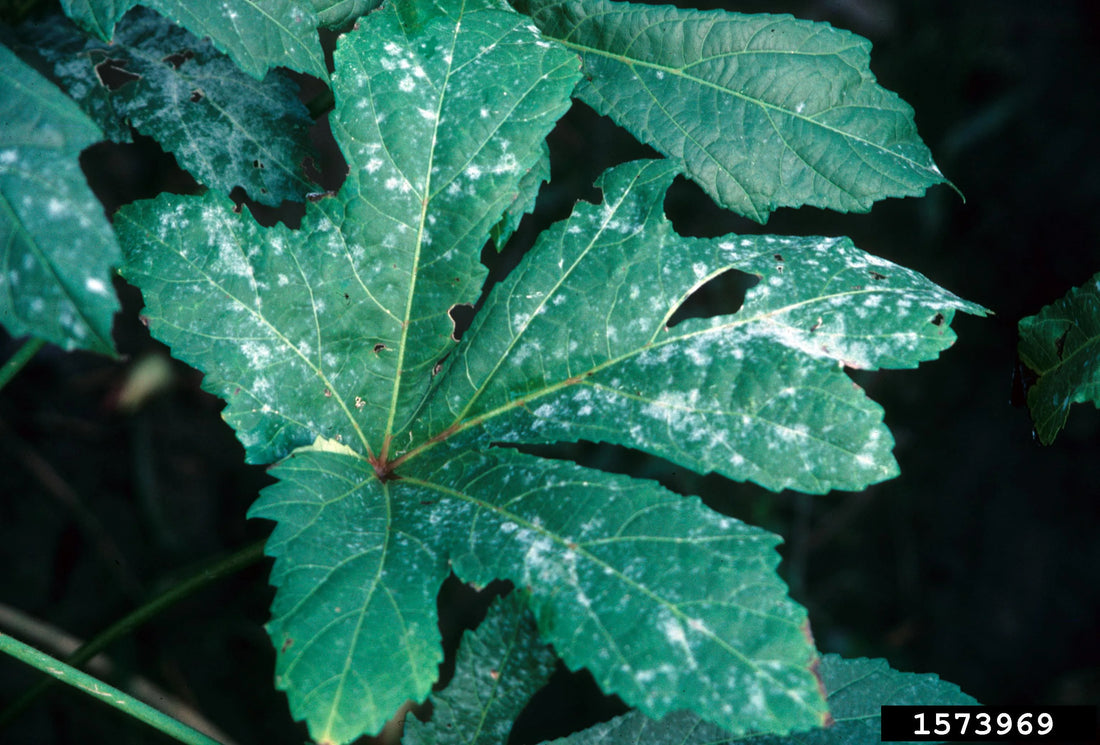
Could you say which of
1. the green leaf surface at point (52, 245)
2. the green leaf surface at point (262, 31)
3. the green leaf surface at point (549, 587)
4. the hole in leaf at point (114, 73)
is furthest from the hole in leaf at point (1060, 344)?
the hole in leaf at point (114, 73)

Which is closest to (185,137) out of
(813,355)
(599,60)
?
(599,60)

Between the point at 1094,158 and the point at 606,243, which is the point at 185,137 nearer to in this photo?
the point at 606,243

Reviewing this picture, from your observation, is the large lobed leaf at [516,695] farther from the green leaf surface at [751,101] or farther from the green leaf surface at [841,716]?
the green leaf surface at [751,101]

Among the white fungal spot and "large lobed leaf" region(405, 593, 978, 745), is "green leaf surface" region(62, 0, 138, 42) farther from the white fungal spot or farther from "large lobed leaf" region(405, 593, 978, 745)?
"large lobed leaf" region(405, 593, 978, 745)

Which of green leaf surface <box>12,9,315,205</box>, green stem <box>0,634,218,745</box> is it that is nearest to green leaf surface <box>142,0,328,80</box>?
green leaf surface <box>12,9,315,205</box>

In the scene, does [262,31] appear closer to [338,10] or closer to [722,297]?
[338,10]
